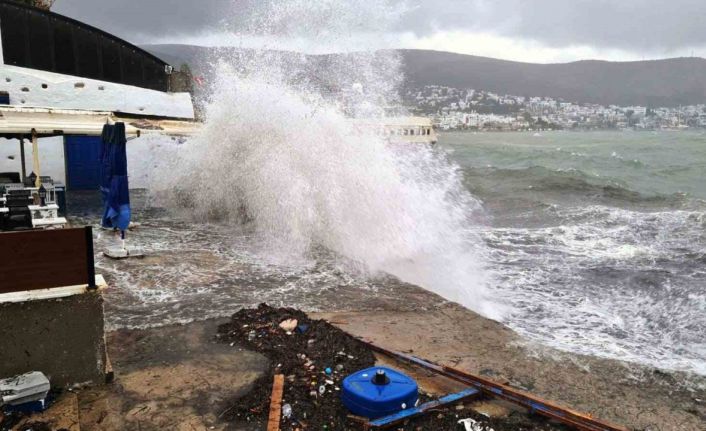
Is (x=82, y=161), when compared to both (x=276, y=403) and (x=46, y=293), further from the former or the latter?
(x=276, y=403)

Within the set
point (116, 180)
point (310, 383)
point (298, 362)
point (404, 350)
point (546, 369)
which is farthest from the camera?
point (116, 180)

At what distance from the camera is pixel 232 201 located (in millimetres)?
12945

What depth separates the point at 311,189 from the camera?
11375 millimetres

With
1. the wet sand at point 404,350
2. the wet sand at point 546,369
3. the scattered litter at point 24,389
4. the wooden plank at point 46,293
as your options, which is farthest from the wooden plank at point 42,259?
the wet sand at point 546,369

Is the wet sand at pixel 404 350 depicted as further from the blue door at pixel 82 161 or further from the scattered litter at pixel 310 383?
the blue door at pixel 82 161

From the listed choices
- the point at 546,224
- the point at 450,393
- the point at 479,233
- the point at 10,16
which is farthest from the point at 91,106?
the point at 450,393

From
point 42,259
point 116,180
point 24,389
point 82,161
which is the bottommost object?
point 24,389

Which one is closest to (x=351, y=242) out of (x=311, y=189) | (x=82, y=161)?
(x=311, y=189)

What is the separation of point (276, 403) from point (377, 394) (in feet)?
2.59

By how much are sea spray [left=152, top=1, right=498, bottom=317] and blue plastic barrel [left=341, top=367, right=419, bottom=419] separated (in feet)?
12.8

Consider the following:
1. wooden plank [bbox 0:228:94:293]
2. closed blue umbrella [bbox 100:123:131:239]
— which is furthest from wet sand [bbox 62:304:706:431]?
closed blue umbrella [bbox 100:123:131:239]

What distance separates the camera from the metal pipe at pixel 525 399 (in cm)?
400

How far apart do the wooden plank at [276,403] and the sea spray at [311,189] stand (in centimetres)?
412

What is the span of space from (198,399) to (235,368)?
57cm
